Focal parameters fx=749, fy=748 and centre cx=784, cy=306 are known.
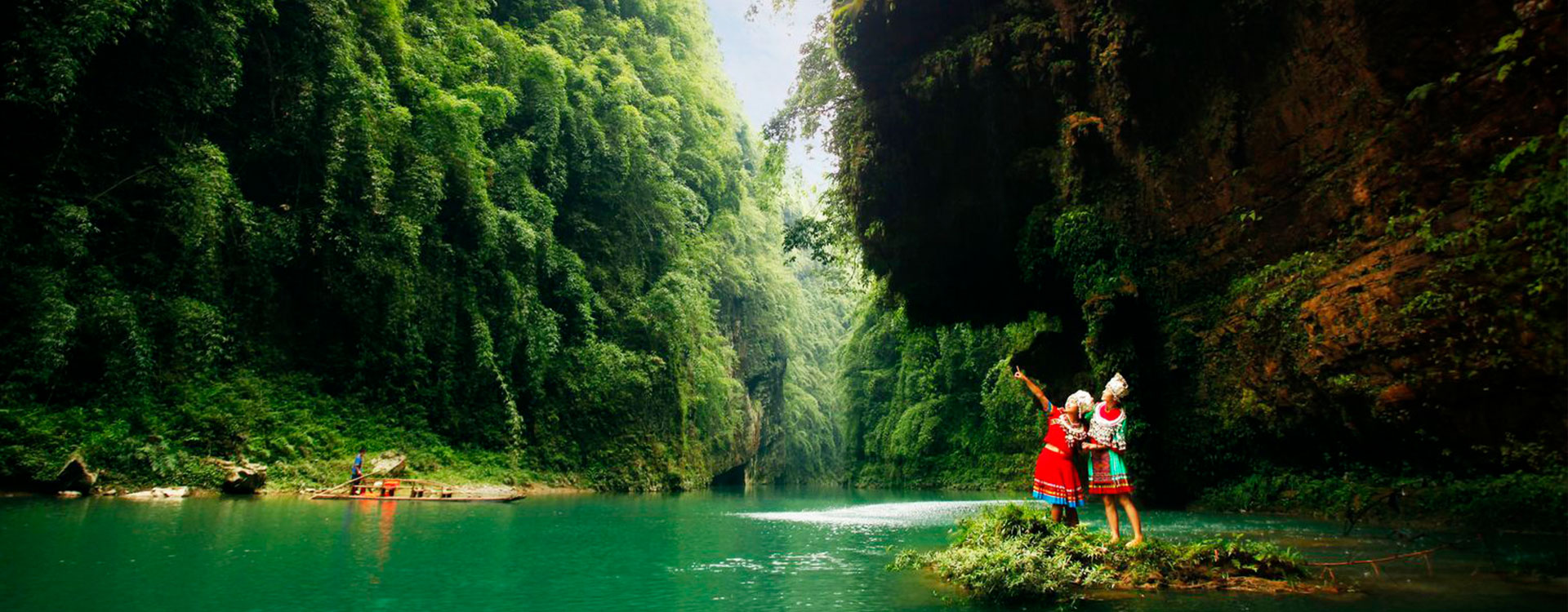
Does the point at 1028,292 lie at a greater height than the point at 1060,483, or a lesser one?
greater

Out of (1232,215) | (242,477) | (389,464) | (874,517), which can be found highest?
(1232,215)

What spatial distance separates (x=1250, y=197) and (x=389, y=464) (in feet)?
52.6

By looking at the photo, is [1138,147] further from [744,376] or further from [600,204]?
[744,376]

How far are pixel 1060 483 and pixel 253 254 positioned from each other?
15.8 metres

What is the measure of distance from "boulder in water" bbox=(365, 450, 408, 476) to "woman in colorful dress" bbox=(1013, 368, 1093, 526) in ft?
44.9

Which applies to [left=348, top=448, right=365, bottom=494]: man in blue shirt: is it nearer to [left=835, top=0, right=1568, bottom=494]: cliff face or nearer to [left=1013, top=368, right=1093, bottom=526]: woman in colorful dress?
[left=835, top=0, right=1568, bottom=494]: cliff face

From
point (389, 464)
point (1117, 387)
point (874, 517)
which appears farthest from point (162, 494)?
point (1117, 387)

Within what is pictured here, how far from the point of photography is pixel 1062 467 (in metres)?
5.99

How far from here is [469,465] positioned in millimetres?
17922

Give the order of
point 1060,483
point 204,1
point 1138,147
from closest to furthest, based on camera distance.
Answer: point 1060,483
point 1138,147
point 204,1

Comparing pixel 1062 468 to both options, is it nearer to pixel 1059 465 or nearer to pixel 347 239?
pixel 1059 465

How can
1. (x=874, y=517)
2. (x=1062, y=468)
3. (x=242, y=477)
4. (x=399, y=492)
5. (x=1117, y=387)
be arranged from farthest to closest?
(x=399, y=492), (x=242, y=477), (x=874, y=517), (x=1062, y=468), (x=1117, y=387)

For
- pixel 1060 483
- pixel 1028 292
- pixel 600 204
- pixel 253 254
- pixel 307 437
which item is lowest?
pixel 1060 483

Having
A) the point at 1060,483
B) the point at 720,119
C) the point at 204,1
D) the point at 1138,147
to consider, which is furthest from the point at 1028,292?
the point at 720,119
